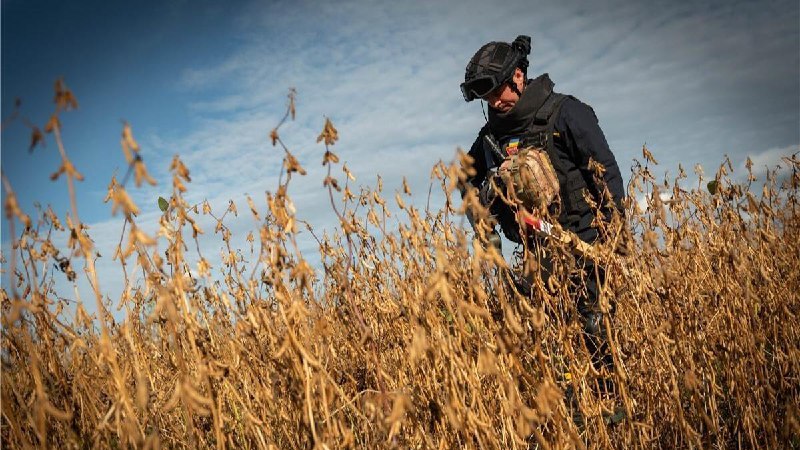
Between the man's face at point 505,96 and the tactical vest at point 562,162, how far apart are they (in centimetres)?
20

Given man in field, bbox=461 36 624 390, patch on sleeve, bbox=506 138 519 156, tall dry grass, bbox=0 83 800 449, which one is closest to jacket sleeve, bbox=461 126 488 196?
man in field, bbox=461 36 624 390

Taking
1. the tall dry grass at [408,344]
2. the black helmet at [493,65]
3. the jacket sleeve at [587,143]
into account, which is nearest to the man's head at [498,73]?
the black helmet at [493,65]

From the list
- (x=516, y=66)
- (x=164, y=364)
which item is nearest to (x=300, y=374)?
(x=164, y=364)

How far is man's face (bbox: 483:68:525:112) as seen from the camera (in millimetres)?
3223

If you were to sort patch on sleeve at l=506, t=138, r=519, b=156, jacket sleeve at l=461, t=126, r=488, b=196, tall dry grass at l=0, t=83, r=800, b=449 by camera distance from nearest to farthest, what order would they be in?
tall dry grass at l=0, t=83, r=800, b=449 → patch on sleeve at l=506, t=138, r=519, b=156 → jacket sleeve at l=461, t=126, r=488, b=196

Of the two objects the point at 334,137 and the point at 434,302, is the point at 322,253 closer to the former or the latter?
the point at 434,302

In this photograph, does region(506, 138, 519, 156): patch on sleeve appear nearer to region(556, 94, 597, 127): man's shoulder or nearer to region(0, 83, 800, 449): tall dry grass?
region(556, 94, 597, 127): man's shoulder

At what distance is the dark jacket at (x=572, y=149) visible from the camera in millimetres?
3021

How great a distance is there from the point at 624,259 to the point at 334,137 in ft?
4.15

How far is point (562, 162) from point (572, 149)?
91 mm

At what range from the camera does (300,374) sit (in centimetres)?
120

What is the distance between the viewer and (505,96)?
3229mm

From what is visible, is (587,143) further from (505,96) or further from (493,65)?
(493,65)

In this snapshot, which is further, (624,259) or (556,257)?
(624,259)
